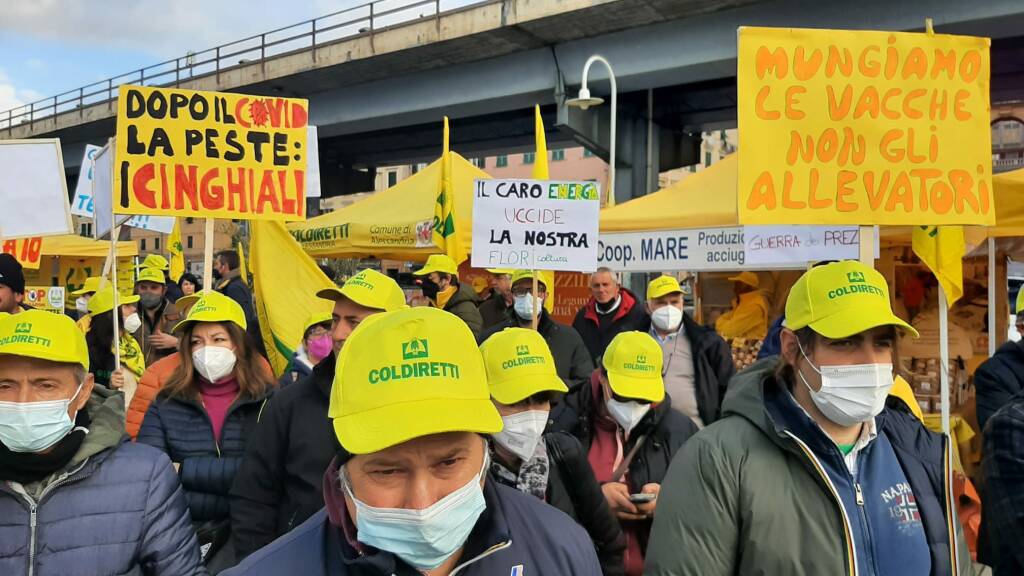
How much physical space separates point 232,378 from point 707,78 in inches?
680

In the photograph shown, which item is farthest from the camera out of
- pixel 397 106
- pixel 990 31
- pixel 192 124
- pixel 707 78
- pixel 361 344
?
pixel 397 106

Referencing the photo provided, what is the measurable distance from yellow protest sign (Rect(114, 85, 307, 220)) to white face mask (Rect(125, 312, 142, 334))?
1.97 metres

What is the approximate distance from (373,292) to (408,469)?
2201mm

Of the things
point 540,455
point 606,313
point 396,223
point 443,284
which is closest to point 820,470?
point 540,455

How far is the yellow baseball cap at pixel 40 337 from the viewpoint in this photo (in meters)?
2.67

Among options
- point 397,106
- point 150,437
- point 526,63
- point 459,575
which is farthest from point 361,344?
point 397,106

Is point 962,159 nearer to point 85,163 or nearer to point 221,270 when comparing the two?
point 221,270

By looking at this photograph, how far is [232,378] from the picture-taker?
4.06 metres

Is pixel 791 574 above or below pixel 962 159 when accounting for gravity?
below

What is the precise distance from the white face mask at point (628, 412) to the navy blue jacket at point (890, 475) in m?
1.35

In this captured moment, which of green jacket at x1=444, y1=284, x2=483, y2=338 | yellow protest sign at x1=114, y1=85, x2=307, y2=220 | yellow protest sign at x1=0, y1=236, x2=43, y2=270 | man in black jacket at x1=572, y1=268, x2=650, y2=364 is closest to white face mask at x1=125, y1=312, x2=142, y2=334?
yellow protest sign at x1=0, y1=236, x2=43, y2=270

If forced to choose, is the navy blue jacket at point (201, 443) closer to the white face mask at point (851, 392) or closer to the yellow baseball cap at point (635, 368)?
the yellow baseball cap at point (635, 368)

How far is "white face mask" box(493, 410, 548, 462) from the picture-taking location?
10.6 feet

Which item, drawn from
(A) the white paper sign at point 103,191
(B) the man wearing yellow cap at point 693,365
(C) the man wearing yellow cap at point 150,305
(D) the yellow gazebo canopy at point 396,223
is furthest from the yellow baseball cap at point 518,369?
(D) the yellow gazebo canopy at point 396,223
